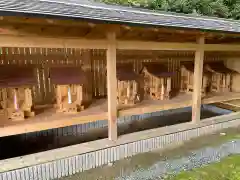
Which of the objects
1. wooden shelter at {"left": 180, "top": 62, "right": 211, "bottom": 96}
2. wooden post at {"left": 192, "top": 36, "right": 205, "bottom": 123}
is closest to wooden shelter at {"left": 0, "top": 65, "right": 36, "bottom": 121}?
wooden post at {"left": 192, "top": 36, "right": 205, "bottom": 123}

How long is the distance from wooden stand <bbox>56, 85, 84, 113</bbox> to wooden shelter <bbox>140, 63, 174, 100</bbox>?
82.4 inches

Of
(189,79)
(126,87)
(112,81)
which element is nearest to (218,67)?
(189,79)

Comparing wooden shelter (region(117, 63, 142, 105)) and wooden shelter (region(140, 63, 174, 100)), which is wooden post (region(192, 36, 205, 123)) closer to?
wooden shelter (region(140, 63, 174, 100))

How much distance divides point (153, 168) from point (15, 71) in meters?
3.12

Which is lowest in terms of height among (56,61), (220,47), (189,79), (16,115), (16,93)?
(16,115)

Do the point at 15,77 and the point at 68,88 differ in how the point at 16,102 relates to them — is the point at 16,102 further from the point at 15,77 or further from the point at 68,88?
the point at 68,88

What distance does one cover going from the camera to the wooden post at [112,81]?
12.7 feet

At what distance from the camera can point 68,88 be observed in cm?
423

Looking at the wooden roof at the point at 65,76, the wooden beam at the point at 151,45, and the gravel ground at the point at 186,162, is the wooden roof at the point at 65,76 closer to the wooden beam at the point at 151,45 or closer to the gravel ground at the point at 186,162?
the wooden beam at the point at 151,45

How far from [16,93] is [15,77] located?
29 centimetres

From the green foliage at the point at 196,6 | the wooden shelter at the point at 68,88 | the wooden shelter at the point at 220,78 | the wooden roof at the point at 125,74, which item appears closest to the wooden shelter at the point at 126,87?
the wooden roof at the point at 125,74

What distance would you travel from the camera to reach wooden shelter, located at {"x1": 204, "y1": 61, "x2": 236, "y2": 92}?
673 centimetres

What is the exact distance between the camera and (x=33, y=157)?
142 inches

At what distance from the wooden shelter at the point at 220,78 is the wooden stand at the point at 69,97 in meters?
4.47
